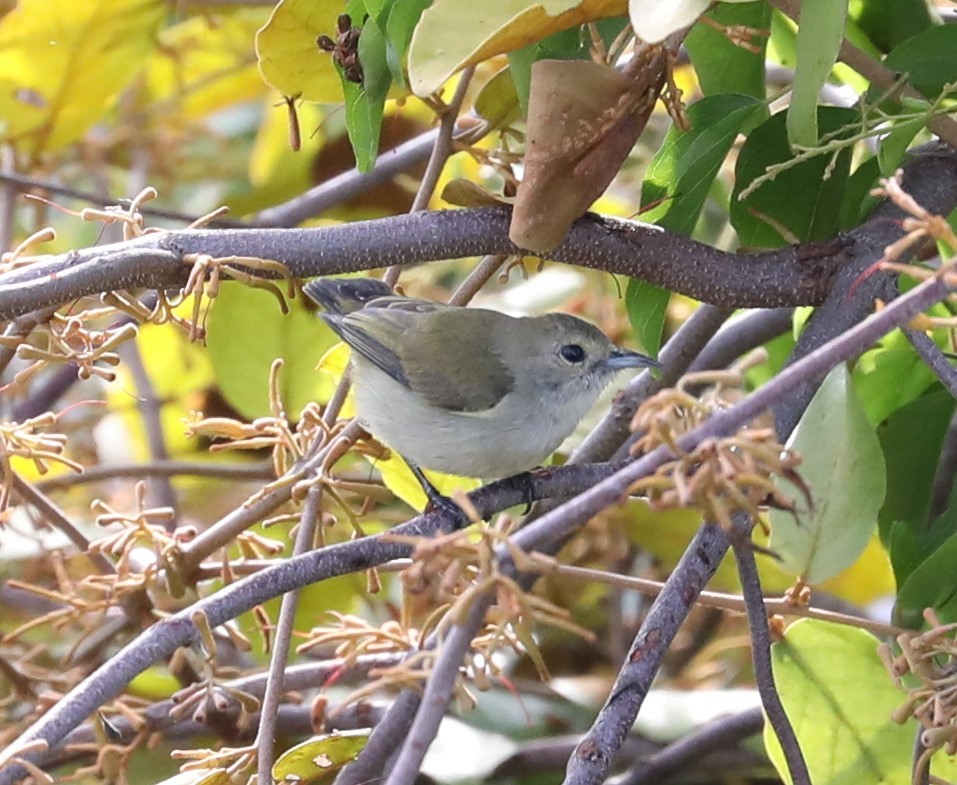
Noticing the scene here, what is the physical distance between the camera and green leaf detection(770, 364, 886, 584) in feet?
3.78

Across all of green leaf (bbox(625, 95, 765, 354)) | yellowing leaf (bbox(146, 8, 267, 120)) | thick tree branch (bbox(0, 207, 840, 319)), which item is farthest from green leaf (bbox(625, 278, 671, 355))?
yellowing leaf (bbox(146, 8, 267, 120))

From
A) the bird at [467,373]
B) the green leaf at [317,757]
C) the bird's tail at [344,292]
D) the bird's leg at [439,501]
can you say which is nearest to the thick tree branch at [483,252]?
the bird's leg at [439,501]

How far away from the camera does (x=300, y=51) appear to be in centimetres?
157

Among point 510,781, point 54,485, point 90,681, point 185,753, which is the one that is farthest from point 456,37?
point 54,485

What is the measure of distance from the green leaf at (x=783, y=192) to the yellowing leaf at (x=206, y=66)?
4.77 ft

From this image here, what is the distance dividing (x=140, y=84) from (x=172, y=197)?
0.91 feet

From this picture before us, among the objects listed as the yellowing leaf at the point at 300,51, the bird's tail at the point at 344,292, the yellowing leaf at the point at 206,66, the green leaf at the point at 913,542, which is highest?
the yellowing leaf at the point at 206,66

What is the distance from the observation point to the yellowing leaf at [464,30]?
1087 millimetres

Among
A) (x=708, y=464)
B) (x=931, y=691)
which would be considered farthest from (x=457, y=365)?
(x=708, y=464)

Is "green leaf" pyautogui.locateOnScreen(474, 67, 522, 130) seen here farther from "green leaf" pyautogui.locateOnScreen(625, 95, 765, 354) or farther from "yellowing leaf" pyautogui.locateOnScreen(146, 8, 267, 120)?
"yellowing leaf" pyautogui.locateOnScreen(146, 8, 267, 120)

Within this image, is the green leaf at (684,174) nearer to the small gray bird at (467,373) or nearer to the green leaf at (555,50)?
the green leaf at (555,50)

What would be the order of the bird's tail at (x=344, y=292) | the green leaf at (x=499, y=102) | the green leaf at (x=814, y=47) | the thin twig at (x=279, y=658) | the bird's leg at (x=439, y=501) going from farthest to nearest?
the bird's tail at (x=344, y=292) < the bird's leg at (x=439, y=501) < the green leaf at (x=499, y=102) < the thin twig at (x=279, y=658) < the green leaf at (x=814, y=47)

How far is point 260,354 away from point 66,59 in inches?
24.6

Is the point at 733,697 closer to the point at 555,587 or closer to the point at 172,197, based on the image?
the point at 555,587
